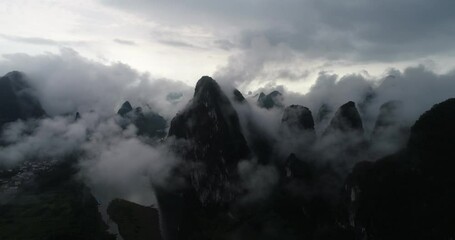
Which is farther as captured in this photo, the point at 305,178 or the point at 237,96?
the point at 237,96

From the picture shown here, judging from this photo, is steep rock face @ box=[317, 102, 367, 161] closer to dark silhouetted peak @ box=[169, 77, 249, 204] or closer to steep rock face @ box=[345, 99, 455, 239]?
dark silhouetted peak @ box=[169, 77, 249, 204]

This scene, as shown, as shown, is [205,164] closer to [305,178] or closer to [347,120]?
[305,178]

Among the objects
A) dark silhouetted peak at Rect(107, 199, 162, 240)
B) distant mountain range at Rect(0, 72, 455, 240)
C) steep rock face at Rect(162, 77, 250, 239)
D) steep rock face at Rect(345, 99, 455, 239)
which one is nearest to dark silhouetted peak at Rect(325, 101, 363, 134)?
distant mountain range at Rect(0, 72, 455, 240)

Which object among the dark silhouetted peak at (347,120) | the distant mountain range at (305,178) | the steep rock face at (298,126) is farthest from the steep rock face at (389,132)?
the steep rock face at (298,126)

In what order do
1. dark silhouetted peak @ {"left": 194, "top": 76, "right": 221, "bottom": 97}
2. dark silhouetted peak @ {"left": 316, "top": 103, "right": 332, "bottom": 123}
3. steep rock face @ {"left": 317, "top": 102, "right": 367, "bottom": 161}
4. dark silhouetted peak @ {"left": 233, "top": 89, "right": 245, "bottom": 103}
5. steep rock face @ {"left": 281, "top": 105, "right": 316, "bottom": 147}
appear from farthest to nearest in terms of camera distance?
dark silhouetted peak @ {"left": 316, "top": 103, "right": 332, "bottom": 123}, dark silhouetted peak @ {"left": 233, "top": 89, "right": 245, "bottom": 103}, steep rock face @ {"left": 281, "top": 105, "right": 316, "bottom": 147}, dark silhouetted peak @ {"left": 194, "top": 76, "right": 221, "bottom": 97}, steep rock face @ {"left": 317, "top": 102, "right": 367, "bottom": 161}

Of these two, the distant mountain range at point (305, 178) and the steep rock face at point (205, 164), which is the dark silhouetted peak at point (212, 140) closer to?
the steep rock face at point (205, 164)

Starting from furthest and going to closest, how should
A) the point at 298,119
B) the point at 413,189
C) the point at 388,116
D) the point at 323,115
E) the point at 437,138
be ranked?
the point at 323,115 < the point at 298,119 < the point at 388,116 < the point at 437,138 < the point at 413,189

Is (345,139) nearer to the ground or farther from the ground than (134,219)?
farther from the ground

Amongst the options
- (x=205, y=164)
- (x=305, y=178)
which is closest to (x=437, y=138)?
(x=305, y=178)
